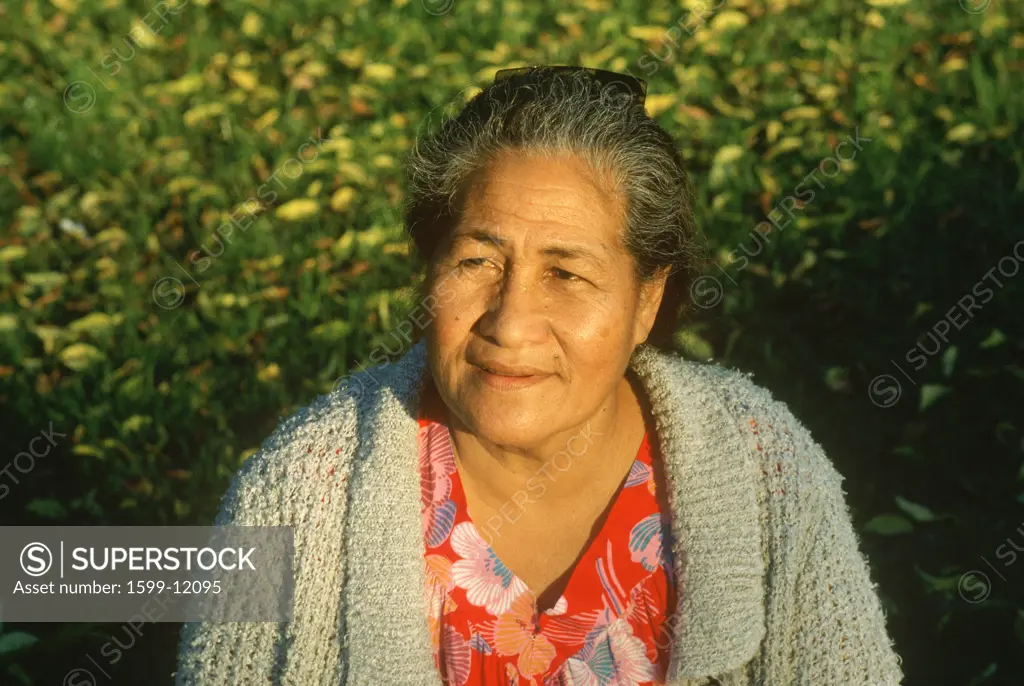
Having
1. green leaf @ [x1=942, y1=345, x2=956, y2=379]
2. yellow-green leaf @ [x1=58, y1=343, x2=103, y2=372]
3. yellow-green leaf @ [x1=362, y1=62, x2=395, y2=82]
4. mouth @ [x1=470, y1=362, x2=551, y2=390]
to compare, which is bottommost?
mouth @ [x1=470, y1=362, x2=551, y2=390]

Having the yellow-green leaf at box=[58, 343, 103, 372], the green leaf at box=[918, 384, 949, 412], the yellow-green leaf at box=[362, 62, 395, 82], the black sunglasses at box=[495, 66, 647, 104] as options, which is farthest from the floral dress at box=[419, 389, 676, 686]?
the yellow-green leaf at box=[362, 62, 395, 82]

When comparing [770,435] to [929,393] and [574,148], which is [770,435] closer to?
[574,148]

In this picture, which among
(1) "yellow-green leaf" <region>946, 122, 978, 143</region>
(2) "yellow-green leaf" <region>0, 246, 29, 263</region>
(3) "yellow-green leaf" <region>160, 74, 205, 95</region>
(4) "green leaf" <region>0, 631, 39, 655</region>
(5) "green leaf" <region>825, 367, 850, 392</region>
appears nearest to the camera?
(4) "green leaf" <region>0, 631, 39, 655</region>

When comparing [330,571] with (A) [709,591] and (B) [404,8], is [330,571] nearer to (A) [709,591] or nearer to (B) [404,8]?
(A) [709,591]

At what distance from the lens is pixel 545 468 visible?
2.68 meters

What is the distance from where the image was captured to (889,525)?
3572 millimetres

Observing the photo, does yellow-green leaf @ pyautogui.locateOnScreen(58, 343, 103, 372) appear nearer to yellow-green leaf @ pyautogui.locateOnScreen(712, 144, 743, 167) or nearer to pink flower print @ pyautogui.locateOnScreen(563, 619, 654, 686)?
pink flower print @ pyautogui.locateOnScreen(563, 619, 654, 686)

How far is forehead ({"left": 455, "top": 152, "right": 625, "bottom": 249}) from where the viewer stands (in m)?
2.41

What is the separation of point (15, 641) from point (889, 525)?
2.67 meters

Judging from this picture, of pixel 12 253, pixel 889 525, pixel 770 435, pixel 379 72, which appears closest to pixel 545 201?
pixel 770 435

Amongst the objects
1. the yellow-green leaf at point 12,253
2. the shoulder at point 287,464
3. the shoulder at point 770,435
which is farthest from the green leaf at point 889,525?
the yellow-green leaf at point 12,253

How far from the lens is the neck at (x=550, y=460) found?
2.67 m

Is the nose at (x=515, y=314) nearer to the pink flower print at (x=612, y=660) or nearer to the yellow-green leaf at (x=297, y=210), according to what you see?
the pink flower print at (x=612, y=660)

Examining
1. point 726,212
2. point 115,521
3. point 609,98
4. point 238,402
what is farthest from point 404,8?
point 609,98
